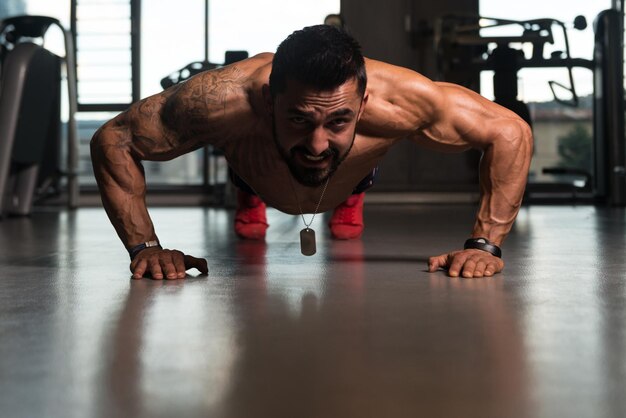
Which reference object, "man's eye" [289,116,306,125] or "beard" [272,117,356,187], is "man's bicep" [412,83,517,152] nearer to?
"beard" [272,117,356,187]

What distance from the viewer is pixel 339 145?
1812mm

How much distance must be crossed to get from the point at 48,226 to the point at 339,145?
2.81 meters

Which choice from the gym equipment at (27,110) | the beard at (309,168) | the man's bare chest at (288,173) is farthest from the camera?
the gym equipment at (27,110)

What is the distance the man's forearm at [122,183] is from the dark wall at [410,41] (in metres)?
4.89

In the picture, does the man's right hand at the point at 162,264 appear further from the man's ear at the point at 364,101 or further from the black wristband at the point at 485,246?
the black wristband at the point at 485,246

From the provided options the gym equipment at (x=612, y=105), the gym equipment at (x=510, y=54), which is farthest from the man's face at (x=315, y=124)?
the gym equipment at (x=612, y=105)

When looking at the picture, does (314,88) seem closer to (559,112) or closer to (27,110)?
(27,110)

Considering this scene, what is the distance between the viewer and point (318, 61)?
1726 millimetres

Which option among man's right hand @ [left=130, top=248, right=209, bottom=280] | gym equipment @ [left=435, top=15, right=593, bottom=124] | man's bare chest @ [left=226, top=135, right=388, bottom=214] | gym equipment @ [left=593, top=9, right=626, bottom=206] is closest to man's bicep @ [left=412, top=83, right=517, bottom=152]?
man's bare chest @ [left=226, top=135, right=388, bottom=214]

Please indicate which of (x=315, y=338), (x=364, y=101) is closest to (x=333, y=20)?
(x=364, y=101)

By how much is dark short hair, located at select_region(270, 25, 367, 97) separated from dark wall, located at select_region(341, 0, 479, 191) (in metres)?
5.08

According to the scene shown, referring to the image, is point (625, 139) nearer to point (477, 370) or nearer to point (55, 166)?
point (55, 166)

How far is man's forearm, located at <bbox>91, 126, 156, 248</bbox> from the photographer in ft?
6.64

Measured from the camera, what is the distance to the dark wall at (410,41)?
6922 mm
